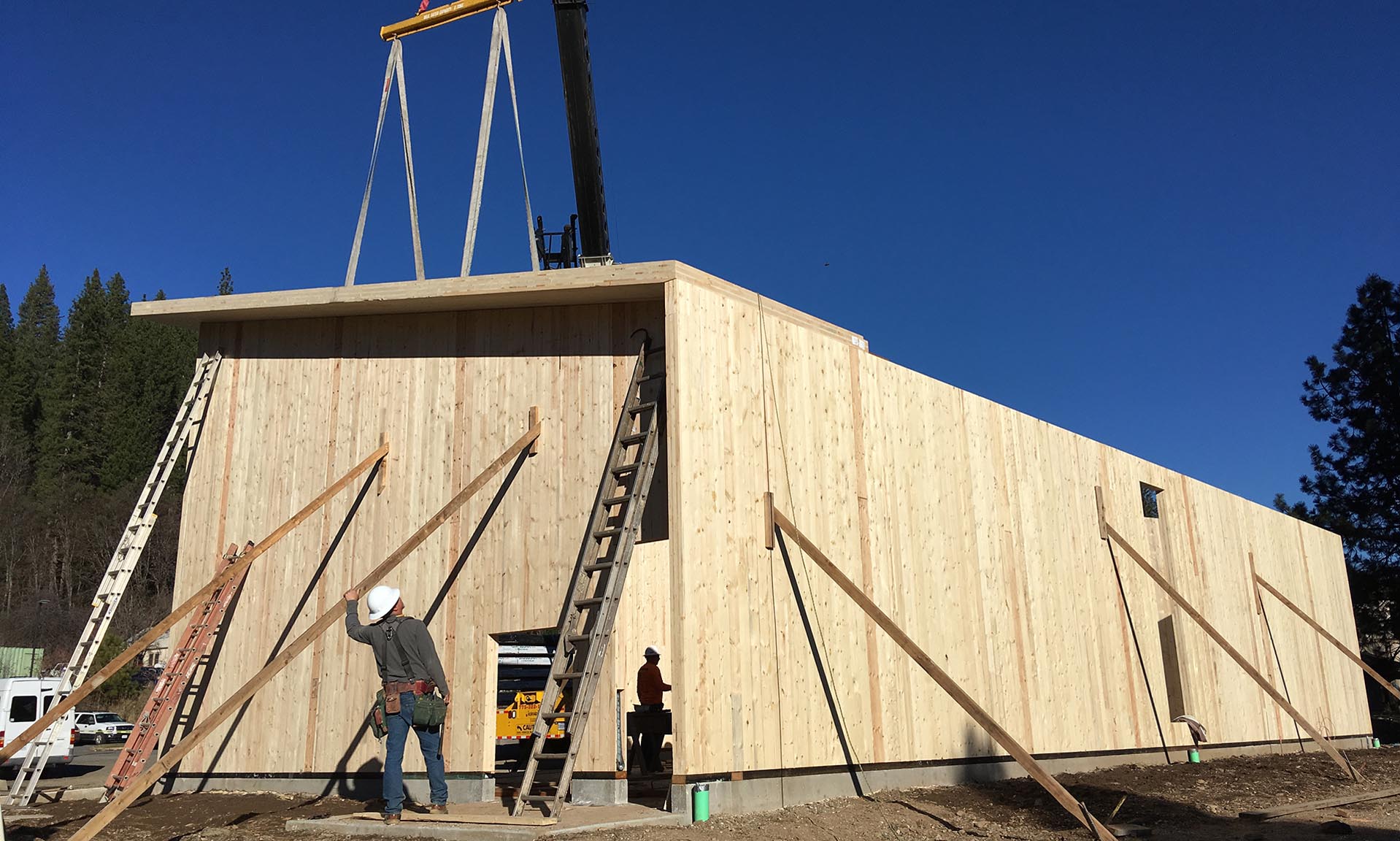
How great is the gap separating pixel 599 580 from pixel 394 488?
279 cm

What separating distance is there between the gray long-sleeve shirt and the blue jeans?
0.17 metres

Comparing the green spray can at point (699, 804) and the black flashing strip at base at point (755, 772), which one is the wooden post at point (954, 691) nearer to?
the black flashing strip at base at point (755, 772)

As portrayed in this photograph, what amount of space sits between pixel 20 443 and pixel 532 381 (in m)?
47.5

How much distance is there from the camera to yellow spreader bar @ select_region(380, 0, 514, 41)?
13.7 metres

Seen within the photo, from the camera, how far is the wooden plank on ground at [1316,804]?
9.37m

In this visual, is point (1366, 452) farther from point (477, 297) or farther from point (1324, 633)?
point (477, 297)

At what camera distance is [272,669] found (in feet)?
25.8

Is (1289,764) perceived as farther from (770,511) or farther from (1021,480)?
(770,511)

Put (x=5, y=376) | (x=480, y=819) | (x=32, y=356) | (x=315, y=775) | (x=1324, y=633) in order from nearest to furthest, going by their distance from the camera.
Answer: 1. (x=480, y=819)
2. (x=315, y=775)
3. (x=1324, y=633)
4. (x=5, y=376)
5. (x=32, y=356)

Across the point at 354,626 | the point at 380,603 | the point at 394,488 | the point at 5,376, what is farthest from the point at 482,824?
the point at 5,376

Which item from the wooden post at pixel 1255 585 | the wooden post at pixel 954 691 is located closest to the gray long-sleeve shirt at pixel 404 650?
the wooden post at pixel 954 691

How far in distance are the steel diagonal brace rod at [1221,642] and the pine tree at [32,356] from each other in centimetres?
4896

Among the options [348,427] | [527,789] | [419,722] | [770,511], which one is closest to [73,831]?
[419,722]

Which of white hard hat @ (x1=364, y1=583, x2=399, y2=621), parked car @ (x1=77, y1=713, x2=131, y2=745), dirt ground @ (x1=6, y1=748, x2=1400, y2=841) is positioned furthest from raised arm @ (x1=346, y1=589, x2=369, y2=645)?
parked car @ (x1=77, y1=713, x2=131, y2=745)
